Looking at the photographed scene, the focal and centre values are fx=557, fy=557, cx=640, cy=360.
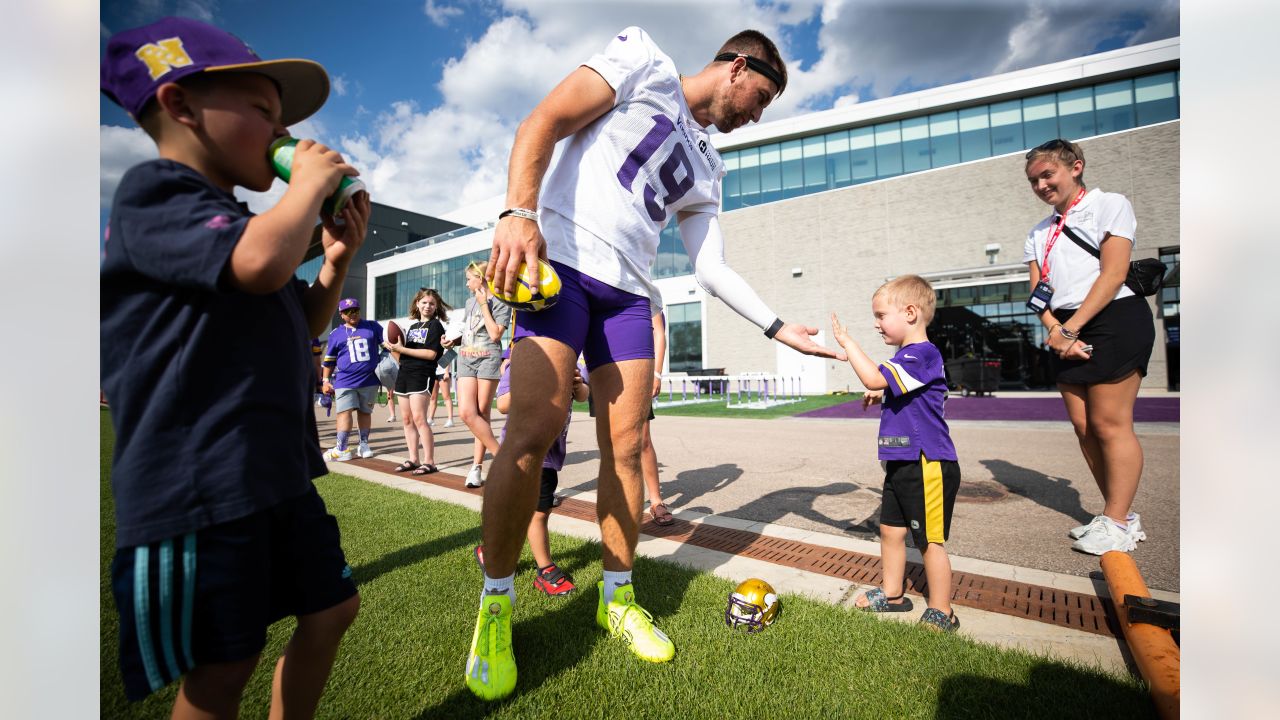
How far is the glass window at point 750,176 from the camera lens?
3117 centimetres

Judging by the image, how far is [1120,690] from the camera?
1.62 metres

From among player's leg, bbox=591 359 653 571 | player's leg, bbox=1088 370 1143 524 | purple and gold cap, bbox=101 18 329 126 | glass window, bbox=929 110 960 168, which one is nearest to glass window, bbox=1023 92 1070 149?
glass window, bbox=929 110 960 168

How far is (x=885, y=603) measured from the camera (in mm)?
2277

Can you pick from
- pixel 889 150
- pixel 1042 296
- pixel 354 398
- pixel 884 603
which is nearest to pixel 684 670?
pixel 884 603

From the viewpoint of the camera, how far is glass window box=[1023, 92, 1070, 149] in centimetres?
2664

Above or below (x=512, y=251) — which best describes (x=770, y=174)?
above

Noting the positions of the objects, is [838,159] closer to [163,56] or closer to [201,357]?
[163,56]

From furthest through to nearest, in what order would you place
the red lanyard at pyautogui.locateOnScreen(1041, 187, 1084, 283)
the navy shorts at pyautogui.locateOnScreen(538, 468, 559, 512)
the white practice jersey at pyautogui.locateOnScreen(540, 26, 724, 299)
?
the red lanyard at pyautogui.locateOnScreen(1041, 187, 1084, 283), the navy shorts at pyautogui.locateOnScreen(538, 468, 559, 512), the white practice jersey at pyautogui.locateOnScreen(540, 26, 724, 299)

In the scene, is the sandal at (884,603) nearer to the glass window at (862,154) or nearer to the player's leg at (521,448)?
the player's leg at (521,448)

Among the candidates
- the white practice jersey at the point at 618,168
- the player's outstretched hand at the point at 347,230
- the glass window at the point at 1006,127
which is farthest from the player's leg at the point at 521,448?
the glass window at the point at 1006,127

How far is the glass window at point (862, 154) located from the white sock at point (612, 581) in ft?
103

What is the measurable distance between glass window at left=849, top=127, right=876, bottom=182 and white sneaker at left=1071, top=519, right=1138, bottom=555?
29.7 metres

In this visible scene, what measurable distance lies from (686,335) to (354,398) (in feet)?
80.8

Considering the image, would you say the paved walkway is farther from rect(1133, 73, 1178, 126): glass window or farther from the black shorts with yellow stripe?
rect(1133, 73, 1178, 126): glass window
